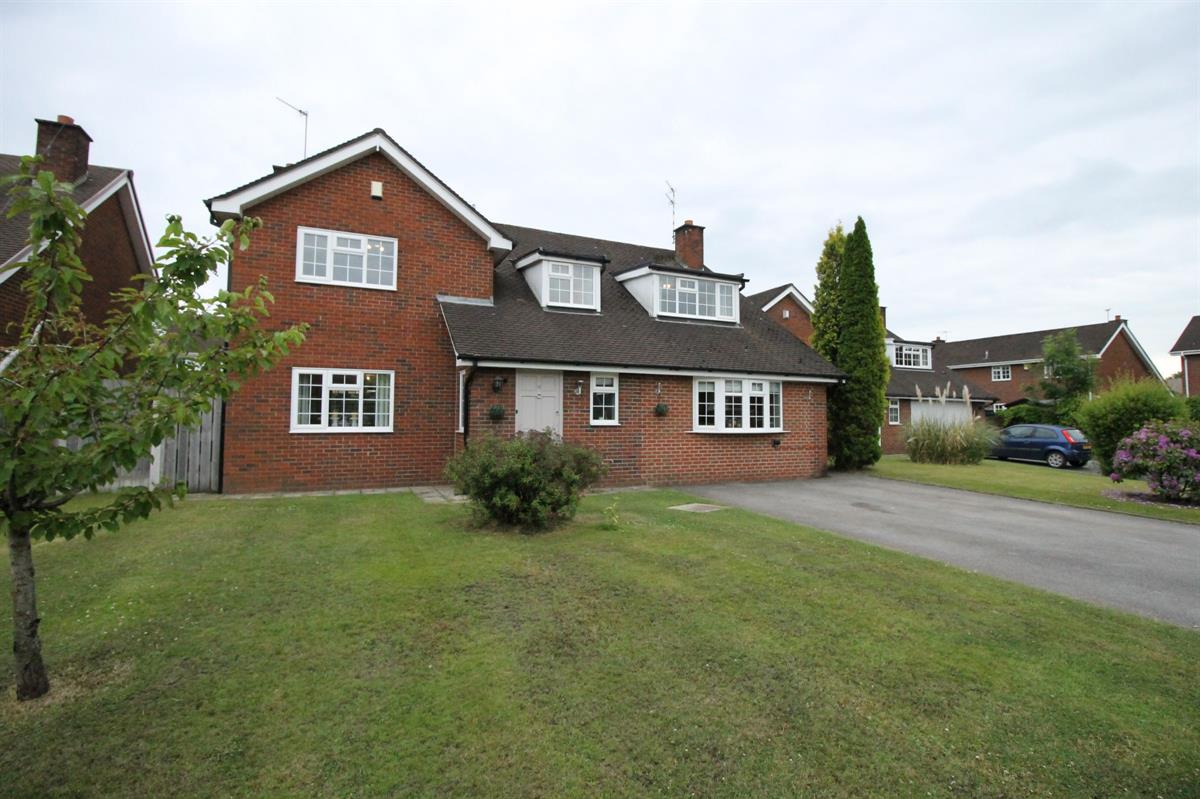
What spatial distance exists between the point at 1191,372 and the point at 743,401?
33.3 meters

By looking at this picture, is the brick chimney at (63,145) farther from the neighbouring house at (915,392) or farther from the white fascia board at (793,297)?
the neighbouring house at (915,392)

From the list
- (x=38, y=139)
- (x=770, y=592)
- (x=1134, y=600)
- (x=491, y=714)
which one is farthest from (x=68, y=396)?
(x=38, y=139)

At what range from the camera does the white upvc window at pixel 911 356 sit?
3183 centimetres

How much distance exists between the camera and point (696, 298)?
1706 centimetres

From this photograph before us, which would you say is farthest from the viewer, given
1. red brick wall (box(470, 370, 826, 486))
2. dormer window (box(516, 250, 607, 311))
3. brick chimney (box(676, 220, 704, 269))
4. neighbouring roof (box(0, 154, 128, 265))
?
brick chimney (box(676, 220, 704, 269))

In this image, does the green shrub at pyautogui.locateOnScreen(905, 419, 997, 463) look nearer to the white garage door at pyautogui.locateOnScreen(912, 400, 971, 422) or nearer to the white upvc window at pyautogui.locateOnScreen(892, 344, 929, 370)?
the white garage door at pyautogui.locateOnScreen(912, 400, 971, 422)

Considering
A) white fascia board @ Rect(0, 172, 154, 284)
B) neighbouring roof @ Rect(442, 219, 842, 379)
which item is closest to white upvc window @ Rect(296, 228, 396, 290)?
neighbouring roof @ Rect(442, 219, 842, 379)

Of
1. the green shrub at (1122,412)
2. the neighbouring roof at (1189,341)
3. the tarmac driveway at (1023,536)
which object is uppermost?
the neighbouring roof at (1189,341)

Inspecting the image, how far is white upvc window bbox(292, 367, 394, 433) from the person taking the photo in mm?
12172

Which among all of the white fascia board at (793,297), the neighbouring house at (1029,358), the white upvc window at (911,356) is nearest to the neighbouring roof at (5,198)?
the white fascia board at (793,297)

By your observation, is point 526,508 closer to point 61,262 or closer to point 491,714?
point 491,714

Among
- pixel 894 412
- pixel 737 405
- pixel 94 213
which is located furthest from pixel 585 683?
pixel 894 412

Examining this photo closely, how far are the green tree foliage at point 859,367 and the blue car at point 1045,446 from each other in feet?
21.9

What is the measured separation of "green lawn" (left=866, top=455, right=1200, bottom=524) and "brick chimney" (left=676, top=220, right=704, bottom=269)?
29.0 feet
